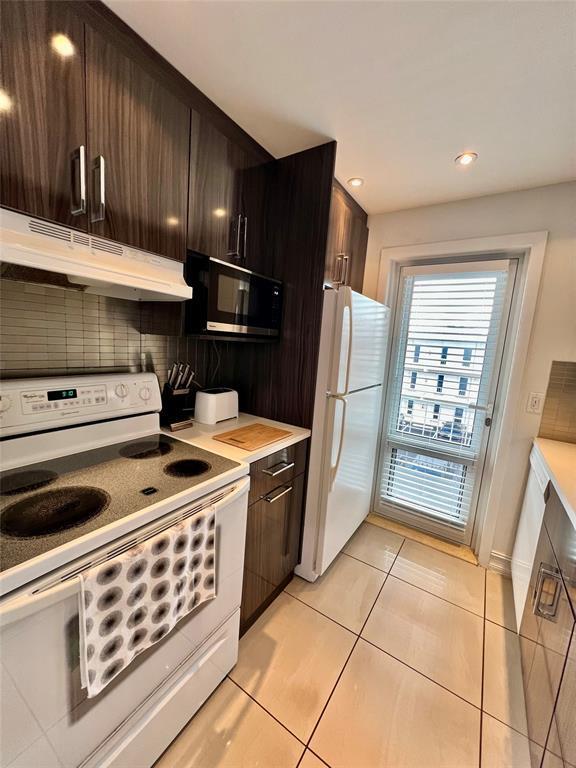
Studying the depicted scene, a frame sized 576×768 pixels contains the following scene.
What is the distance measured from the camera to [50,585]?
670 mm

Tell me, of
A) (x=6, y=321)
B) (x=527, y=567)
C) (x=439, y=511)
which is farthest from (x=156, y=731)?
(x=439, y=511)

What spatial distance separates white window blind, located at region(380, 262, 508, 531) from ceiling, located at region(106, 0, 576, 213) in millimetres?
719

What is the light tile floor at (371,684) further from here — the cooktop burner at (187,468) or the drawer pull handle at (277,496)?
the cooktop burner at (187,468)

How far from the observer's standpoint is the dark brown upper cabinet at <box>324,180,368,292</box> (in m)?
1.75

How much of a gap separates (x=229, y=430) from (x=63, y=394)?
0.74m

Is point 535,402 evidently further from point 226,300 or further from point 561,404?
point 226,300

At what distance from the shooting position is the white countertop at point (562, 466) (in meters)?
A: 1.06

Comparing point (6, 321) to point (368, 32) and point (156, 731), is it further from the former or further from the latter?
point (368, 32)

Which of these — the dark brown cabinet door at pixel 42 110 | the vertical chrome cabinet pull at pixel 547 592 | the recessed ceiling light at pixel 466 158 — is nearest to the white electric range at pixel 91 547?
the dark brown cabinet door at pixel 42 110

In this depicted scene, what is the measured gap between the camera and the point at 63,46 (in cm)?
89

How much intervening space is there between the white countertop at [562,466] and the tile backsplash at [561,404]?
6cm

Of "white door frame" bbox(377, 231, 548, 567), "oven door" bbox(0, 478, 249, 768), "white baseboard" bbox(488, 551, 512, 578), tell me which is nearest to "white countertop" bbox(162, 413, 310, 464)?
"oven door" bbox(0, 478, 249, 768)

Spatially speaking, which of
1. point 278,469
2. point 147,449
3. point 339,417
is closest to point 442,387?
point 339,417

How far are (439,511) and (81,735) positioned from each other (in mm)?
2342
